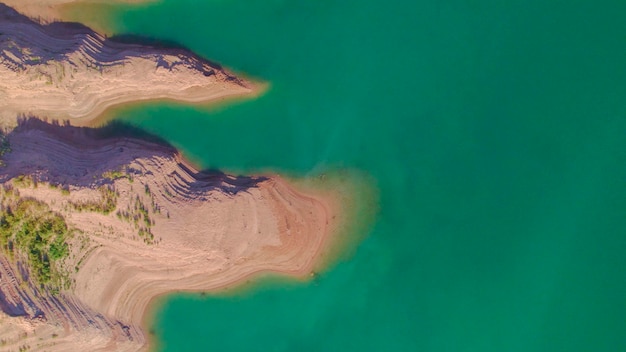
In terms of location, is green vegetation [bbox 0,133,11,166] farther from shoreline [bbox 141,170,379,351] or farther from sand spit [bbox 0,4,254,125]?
shoreline [bbox 141,170,379,351]

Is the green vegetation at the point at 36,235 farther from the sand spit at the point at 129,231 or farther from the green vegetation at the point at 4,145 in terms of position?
the green vegetation at the point at 4,145

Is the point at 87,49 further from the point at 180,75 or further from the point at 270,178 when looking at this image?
the point at 270,178

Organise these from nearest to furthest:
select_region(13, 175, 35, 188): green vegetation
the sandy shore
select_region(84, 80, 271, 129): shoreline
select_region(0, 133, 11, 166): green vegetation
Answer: select_region(13, 175, 35, 188): green vegetation < select_region(0, 133, 11, 166): green vegetation < the sandy shore < select_region(84, 80, 271, 129): shoreline

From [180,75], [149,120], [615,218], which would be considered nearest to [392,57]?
[180,75]

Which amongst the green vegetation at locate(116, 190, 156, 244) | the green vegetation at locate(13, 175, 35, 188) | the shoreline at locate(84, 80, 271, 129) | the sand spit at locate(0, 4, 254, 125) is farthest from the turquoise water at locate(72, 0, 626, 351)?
the green vegetation at locate(13, 175, 35, 188)

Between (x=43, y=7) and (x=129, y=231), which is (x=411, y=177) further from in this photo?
(x=43, y=7)

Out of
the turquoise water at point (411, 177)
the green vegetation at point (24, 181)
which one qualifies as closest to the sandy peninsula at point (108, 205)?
the green vegetation at point (24, 181)

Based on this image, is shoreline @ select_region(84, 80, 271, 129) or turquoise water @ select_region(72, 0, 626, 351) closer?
shoreline @ select_region(84, 80, 271, 129)
